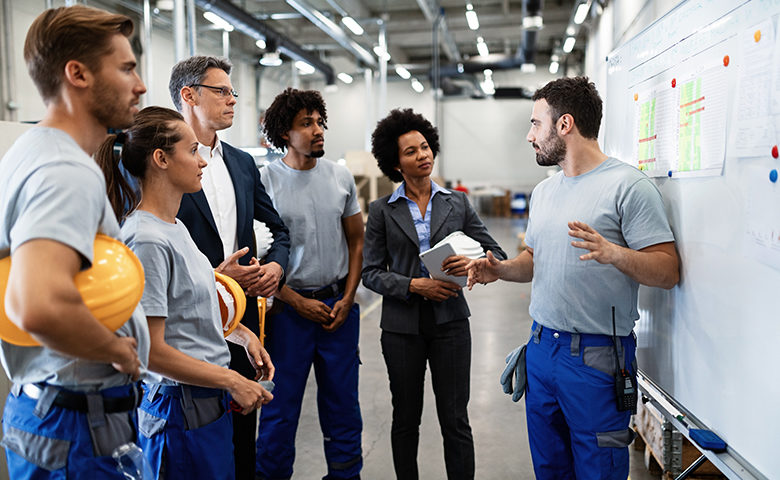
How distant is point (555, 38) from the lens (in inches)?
585

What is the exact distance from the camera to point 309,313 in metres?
2.47

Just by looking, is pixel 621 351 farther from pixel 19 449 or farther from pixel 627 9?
pixel 627 9

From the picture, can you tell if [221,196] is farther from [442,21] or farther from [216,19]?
[442,21]

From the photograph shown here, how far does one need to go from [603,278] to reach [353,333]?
1272mm

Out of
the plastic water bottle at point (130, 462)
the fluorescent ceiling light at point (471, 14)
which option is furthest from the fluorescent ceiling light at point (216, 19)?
the plastic water bottle at point (130, 462)

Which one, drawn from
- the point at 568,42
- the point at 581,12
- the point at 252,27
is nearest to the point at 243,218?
the point at 252,27

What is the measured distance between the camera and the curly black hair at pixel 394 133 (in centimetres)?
259

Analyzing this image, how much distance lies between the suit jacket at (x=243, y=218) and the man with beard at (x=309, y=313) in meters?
0.22

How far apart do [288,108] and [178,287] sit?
4.74 ft

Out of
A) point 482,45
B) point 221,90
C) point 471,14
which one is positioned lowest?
point 221,90

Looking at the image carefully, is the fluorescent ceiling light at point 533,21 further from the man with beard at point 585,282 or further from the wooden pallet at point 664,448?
the man with beard at point 585,282

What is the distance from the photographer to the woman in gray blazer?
2307 mm

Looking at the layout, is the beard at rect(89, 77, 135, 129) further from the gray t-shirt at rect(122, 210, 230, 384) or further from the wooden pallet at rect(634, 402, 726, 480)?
the wooden pallet at rect(634, 402, 726, 480)

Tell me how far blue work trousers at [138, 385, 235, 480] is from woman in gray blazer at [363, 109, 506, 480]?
94 cm
